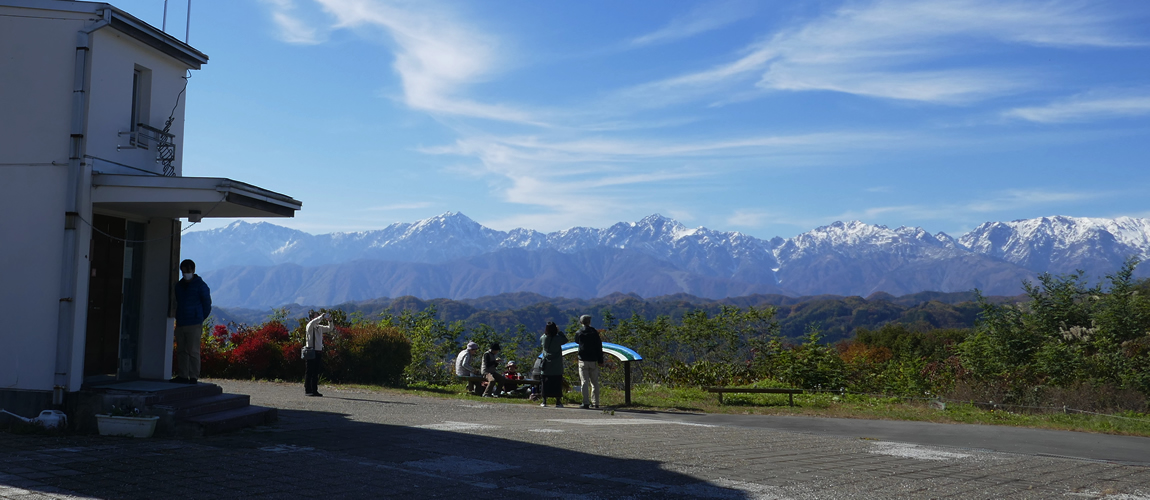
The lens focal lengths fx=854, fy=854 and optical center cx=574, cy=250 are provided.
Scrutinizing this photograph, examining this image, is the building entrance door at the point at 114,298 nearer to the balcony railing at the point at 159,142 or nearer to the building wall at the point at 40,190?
the building wall at the point at 40,190

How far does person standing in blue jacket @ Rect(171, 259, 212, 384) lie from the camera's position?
11203 mm

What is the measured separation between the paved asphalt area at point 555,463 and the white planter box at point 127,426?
17 cm

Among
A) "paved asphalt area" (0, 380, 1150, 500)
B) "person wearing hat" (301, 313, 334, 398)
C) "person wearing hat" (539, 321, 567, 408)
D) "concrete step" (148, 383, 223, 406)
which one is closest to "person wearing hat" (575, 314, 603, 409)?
"person wearing hat" (539, 321, 567, 408)

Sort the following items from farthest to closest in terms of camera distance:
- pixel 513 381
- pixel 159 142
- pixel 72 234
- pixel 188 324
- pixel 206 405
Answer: pixel 513 381 < pixel 188 324 < pixel 159 142 < pixel 206 405 < pixel 72 234

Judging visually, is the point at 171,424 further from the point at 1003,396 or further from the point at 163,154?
the point at 1003,396

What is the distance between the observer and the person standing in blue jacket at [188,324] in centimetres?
1120

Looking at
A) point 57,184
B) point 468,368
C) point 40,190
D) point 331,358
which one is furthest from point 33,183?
point 468,368

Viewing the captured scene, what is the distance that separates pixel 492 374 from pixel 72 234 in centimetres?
973

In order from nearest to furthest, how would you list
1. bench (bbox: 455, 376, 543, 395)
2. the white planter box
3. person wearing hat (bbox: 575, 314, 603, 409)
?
the white planter box
person wearing hat (bbox: 575, 314, 603, 409)
bench (bbox: 455, 376, 543, 395)

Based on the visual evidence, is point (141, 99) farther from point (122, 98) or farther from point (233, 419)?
point (233, 419)

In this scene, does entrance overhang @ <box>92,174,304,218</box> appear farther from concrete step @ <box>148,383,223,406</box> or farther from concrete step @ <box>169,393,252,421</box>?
concrete step @ <box>169,393,252,421</box>

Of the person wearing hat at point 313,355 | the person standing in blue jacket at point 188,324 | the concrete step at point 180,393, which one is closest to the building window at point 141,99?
the person standing in blue jacket at point 188,324

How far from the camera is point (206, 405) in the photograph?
1009cm

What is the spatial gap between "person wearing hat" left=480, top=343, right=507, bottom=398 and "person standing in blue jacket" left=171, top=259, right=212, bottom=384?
24.4 feet
